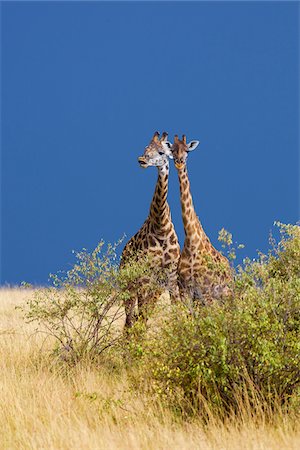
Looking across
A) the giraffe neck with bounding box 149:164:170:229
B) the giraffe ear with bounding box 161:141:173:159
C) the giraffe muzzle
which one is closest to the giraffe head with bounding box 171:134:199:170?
the giraffe ear with bounding box 161:141:173:159

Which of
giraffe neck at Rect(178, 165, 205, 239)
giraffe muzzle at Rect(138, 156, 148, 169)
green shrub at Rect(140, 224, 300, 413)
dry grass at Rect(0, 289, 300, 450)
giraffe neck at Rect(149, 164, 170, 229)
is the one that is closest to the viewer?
dry grass at Rect(0, 289, 300, 450)

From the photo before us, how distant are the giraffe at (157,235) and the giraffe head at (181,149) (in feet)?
2.06

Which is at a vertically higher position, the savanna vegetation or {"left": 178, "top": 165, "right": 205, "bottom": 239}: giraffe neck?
{"left": 178, "top": 165, "right": 205, "bottom": 239}: giraffe neck

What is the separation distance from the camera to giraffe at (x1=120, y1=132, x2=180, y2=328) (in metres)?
11.5

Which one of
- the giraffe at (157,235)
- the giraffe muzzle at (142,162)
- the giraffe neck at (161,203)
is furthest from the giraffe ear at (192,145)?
the giraffe neck at (161,203)

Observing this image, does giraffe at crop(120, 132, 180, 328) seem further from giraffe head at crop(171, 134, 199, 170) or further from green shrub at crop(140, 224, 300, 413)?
green shrub at crop(140, 224, 300, 413)

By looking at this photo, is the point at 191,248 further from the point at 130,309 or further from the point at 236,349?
the point at 236,349

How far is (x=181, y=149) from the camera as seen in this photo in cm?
1055

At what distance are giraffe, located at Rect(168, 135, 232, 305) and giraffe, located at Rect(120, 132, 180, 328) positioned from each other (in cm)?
66

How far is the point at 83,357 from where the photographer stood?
10.5 m

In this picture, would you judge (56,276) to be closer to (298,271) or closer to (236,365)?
(298,271)

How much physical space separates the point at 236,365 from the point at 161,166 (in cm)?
511

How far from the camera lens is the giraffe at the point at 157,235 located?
37.8ft

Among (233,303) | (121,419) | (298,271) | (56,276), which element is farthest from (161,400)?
(56,276)
